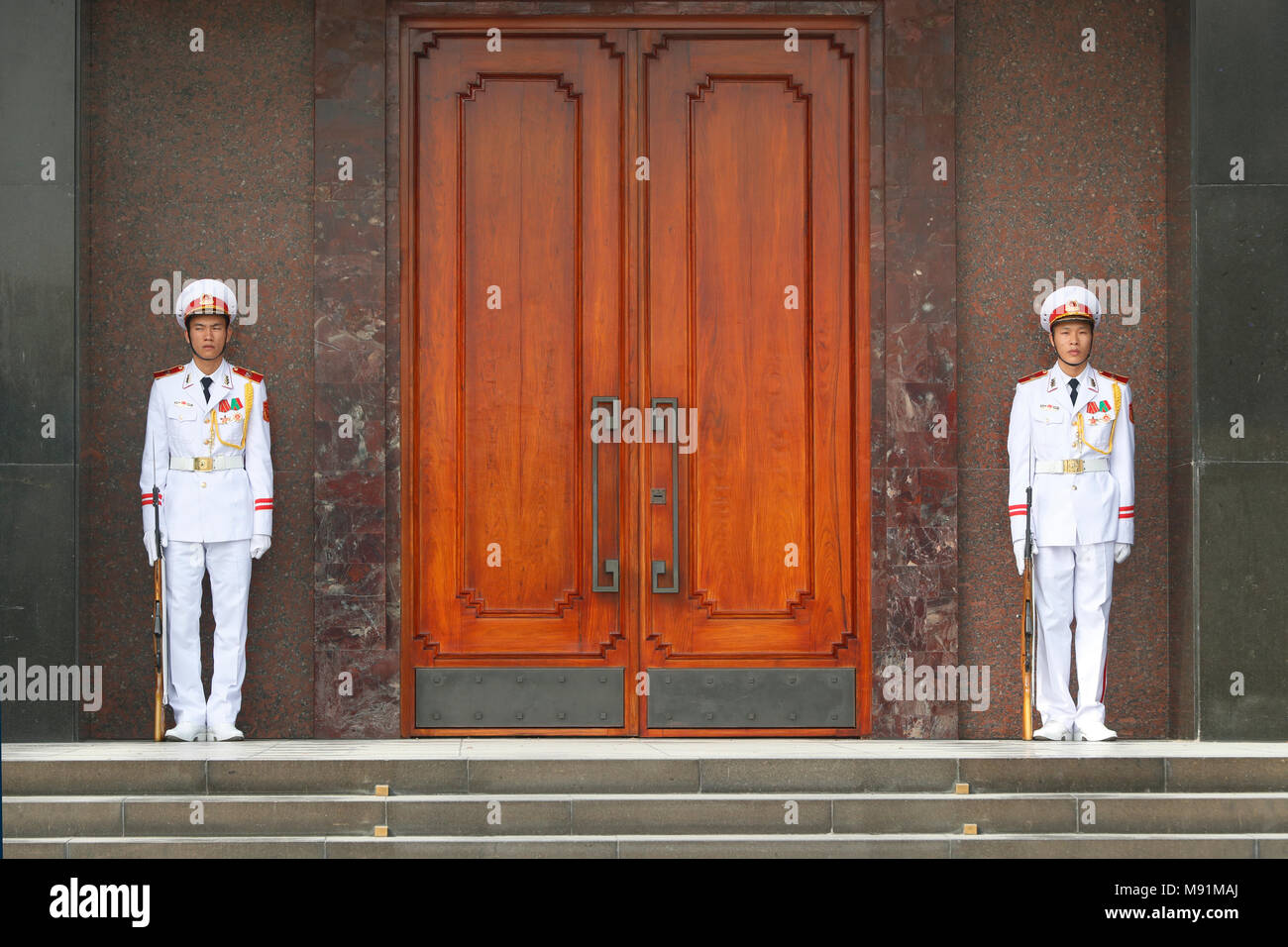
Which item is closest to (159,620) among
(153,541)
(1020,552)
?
(153,541)

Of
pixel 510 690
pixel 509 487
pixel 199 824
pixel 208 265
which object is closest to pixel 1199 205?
pixel 509 487

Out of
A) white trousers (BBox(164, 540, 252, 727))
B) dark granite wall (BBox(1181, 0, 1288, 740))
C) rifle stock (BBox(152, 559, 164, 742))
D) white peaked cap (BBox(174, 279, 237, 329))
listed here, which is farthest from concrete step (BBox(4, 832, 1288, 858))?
white peaked cap (BBox(174, 279, 237, 329))

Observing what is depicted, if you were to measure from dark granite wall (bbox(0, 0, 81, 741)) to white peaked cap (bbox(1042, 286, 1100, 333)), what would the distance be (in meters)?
5.19

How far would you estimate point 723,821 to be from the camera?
6.69 metres

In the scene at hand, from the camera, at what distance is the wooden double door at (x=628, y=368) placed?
26.9 feet

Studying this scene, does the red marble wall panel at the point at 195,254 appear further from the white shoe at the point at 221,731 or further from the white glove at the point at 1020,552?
the white glove at the point at 1020,552

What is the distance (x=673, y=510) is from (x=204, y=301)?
2716 millimetres

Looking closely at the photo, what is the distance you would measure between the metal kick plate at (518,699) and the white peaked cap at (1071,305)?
122 inches

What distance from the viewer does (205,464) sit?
777cm

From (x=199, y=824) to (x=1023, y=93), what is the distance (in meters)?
5.77

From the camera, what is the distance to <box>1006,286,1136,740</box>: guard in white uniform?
25.7 feet

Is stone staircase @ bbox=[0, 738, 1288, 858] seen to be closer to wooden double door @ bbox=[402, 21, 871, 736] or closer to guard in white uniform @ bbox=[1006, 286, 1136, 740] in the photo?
guard in white uniform @ bbox=[1006, 286, 1136, 740]

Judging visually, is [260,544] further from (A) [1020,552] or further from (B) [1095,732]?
(B) [1095,732]

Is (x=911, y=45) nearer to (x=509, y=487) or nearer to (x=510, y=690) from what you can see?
(x=509, y=487)
